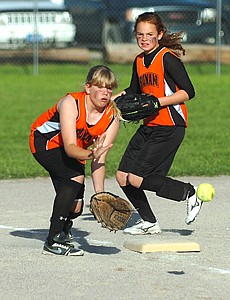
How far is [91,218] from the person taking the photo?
8273 millimetres

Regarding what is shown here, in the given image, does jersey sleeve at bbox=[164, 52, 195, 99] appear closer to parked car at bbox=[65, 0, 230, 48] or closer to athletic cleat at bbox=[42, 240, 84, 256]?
athletic cleat at bbox=[42, 240, 84, 256]

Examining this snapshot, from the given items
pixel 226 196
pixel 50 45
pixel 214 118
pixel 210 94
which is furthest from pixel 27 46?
pixel 226 196

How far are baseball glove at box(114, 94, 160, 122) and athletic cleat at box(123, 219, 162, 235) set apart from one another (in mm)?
880

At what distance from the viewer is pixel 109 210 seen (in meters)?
6.66

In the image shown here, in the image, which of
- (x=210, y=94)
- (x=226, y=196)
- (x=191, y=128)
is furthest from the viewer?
(x=210, y=94)

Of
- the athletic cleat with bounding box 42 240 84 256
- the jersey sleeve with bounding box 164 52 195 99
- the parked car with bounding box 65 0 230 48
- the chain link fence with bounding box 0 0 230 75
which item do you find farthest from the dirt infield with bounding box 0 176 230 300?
the parked car with bounding box 65 0 230 48

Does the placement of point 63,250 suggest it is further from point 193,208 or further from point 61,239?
point 193,208

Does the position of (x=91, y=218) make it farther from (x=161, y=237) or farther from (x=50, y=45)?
(x=50, y=45)

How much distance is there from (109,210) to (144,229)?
91 centimetres

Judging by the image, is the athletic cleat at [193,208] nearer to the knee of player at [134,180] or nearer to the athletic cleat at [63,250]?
the knee of player at [134,180]

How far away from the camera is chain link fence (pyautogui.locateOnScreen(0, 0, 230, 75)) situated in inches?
864

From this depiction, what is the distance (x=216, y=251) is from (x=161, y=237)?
25.9 inches

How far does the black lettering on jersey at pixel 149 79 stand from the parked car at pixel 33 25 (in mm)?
14862

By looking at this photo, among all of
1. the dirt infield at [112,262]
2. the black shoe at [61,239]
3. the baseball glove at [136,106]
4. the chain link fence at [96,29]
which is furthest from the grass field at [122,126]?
the dirt infield at [112,262]
